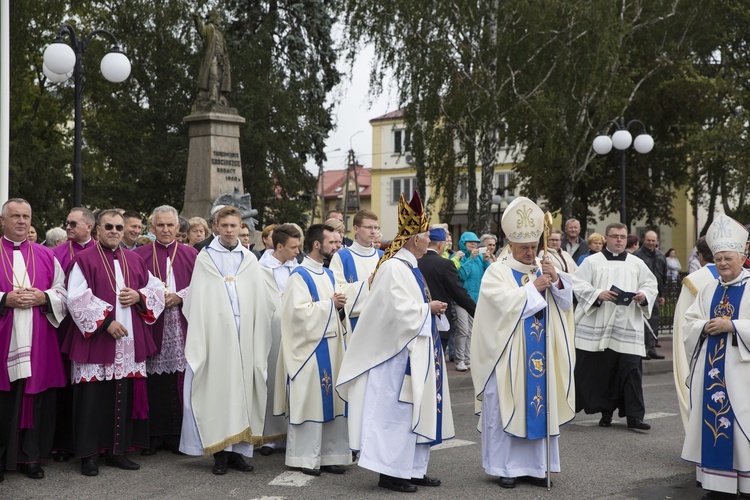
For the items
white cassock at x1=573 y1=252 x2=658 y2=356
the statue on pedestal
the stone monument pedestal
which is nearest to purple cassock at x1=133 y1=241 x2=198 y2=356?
white cassock at x1=573 y1=252 x2=658 y2=356

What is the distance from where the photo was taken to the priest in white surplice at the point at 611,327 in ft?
30.6

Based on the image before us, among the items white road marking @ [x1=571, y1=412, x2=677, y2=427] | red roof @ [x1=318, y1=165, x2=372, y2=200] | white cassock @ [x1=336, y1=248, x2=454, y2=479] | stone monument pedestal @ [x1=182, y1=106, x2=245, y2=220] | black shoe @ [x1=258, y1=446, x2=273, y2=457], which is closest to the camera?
white cassock @ [x1=336, y1=248, x2=454, y2=479]

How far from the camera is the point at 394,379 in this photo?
6.67 meters

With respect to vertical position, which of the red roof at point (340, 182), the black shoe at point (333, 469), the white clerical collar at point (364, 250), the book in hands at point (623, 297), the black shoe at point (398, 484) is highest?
the red roof at point (340, 182)

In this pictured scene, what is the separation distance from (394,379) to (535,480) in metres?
1.32

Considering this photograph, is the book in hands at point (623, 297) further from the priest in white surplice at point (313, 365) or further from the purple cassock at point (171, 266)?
the purple cassock at point (171, 266)

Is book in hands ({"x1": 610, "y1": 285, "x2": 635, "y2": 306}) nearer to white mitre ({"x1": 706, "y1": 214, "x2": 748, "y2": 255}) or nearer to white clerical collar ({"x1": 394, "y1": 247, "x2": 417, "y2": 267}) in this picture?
white mitre ({"x1": 706, "y1": 214, "x2": 748, "y2": 255})

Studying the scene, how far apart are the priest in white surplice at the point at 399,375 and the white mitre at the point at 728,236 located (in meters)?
2.02

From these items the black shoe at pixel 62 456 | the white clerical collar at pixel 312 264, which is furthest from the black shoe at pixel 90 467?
the white clerical collar at pixel 312 264

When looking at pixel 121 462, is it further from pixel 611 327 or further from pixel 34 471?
pixel 611 327

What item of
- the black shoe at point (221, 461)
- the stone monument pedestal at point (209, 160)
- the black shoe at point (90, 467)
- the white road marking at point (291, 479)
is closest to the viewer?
the white road marking at point (291, 479)

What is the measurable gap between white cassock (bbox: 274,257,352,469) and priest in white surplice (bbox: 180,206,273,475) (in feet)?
0.87

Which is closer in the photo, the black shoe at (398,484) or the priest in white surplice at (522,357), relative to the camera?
the black shoe at (398,484)

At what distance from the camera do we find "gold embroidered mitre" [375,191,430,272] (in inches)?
267
